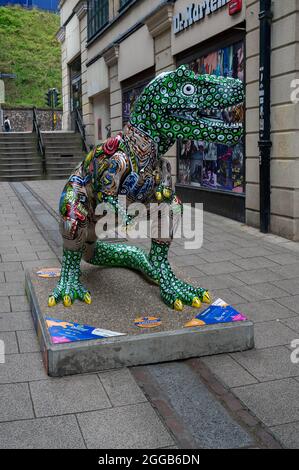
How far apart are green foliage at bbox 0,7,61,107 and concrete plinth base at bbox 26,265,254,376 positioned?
4298cm

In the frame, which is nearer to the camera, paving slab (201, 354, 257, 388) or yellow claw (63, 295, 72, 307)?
paving slab (201, 354, 257, 388)

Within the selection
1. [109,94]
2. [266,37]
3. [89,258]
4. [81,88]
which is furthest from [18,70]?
[89,258]

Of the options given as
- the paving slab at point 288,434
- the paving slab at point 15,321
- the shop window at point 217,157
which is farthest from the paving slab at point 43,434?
the shop window at point 217,157

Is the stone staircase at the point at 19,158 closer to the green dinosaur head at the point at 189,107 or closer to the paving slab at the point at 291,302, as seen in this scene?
the paving slab at the point at 291,302

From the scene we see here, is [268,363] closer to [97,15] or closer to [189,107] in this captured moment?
[189,107]

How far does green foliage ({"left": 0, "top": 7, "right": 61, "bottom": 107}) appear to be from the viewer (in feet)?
156

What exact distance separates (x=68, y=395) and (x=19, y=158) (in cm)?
1713

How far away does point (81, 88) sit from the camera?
73.9ft

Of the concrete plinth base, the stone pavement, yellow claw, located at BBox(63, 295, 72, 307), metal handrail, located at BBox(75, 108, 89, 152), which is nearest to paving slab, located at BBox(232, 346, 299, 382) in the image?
the stone pavement

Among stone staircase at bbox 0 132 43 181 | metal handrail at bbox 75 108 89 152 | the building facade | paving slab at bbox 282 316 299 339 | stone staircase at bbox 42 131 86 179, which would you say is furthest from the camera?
metal handrail at bbox 75 108 89 152

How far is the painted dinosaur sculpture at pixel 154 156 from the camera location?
3982 millimetres

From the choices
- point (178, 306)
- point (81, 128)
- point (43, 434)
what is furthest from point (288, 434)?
point (81, 128)

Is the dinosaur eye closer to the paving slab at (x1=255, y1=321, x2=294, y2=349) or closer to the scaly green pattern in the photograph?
the scaly green pattern
